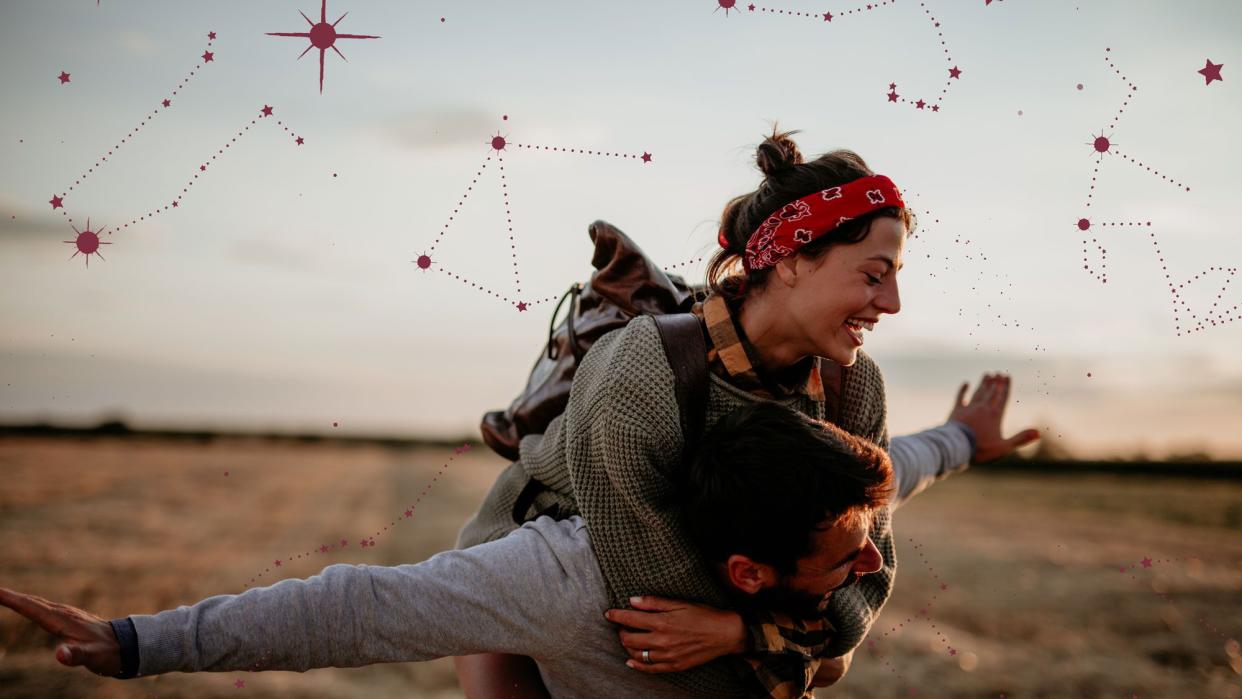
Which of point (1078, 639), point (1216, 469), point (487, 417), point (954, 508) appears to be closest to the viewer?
point (487, 417)

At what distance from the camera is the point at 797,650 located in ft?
9.59

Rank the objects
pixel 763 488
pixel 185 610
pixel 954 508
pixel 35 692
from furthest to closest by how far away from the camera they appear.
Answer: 1. pixel 954 508
2. pixel 35 692
3. pixel 763 488
4. pixel 185 610

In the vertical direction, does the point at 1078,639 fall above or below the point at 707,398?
below

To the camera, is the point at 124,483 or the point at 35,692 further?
the point at 124,483

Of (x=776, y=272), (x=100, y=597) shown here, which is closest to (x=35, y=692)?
(x=100, y=597)

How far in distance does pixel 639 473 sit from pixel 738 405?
1.33 ft

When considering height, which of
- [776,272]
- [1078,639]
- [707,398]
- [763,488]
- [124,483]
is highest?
[776,272]

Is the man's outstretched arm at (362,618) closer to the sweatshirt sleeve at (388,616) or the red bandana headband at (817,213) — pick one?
the sweatshirt sleeve at (388,616)

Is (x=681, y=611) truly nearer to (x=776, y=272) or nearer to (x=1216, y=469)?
(x=776, y=272)

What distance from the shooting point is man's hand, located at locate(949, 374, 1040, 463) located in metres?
4.72

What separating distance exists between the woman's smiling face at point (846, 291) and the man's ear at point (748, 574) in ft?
2.10

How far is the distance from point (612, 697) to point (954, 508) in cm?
2084

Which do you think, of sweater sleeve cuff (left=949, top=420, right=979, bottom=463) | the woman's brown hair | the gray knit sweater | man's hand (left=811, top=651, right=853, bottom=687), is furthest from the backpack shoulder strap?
sweater sleeve cuff (left=949, top=420, right=979, bottom=463)

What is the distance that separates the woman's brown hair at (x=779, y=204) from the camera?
302 centimetres
